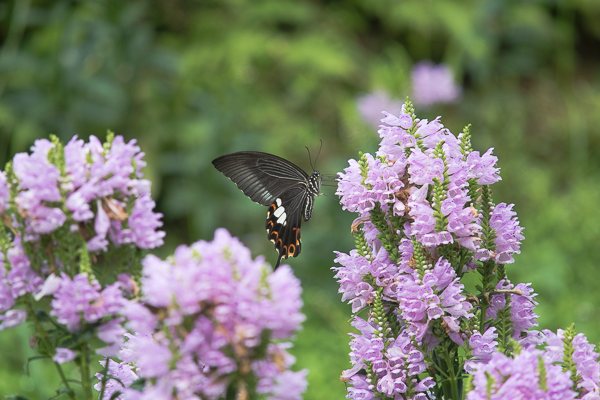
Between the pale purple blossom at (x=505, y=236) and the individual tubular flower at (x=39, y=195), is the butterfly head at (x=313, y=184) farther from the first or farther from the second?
the individual tubular flower at (x=39, y=195)

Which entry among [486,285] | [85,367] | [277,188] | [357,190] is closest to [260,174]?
[277,188]

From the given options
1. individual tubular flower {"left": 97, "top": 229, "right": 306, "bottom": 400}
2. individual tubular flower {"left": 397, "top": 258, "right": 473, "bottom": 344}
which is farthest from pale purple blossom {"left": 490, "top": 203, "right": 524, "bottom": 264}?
individual tubular flower {"left": 97, "top": 229, "right": 306, "bottom": 400}

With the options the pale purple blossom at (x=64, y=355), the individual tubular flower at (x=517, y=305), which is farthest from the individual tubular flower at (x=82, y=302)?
the individual tubular flower at (x=517, y=305)

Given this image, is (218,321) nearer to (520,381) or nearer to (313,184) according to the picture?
(520,381)

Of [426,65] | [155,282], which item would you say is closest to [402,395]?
[155,282]

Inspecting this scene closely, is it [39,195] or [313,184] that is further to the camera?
[313,184]
